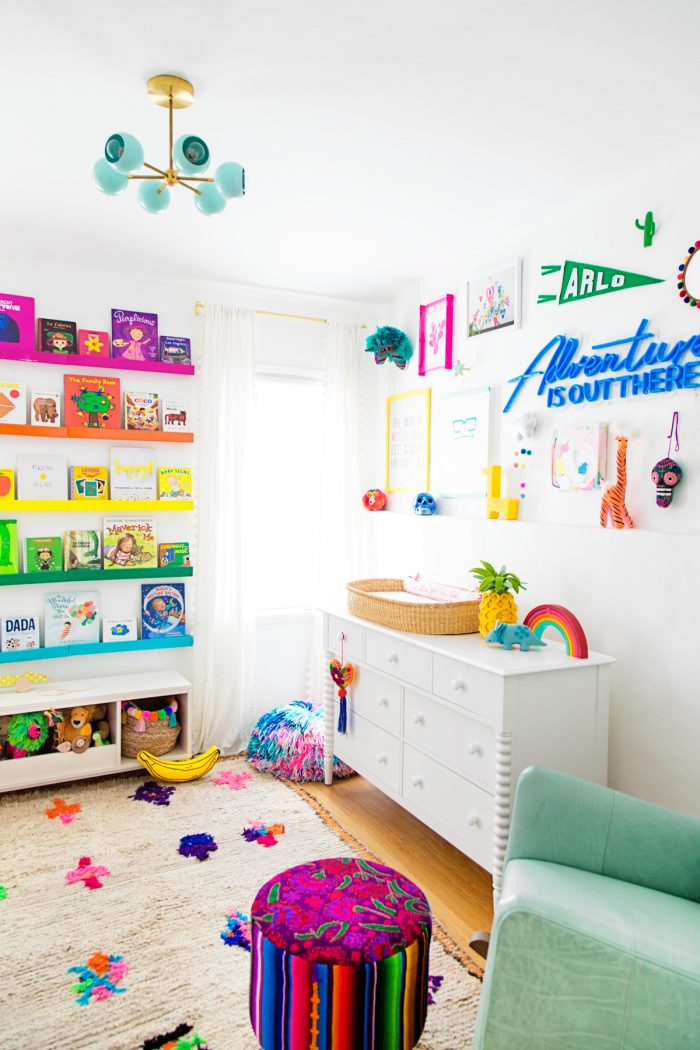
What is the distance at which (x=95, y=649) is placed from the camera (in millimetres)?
3754

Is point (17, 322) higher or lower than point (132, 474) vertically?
higher

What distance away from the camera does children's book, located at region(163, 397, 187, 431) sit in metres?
3.90

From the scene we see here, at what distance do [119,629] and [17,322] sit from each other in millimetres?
1608

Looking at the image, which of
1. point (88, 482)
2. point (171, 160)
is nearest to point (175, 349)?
point (88, 482)

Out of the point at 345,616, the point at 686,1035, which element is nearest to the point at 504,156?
the point at 345,616

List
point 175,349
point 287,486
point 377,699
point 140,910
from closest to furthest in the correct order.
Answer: point 140,910 → point 377,699 → point 175,349 → point 287,486

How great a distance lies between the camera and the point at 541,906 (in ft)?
4.77

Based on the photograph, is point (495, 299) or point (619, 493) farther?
point (495, 299)

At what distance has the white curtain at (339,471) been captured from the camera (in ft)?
14.1

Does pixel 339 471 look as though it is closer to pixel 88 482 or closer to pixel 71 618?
pixel 88 482

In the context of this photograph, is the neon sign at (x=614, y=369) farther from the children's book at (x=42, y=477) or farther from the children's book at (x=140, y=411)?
the children's book at (x=42, y=477)

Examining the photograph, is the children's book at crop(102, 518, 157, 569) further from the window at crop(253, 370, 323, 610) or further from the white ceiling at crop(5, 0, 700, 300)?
the white ceiling at crop(5, 0, 700, 300)

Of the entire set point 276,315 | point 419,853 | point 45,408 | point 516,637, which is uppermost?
point 276,315

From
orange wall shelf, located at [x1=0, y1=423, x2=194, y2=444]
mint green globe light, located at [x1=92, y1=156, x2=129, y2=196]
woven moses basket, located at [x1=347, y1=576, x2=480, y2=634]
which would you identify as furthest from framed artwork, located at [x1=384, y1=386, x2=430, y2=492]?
mint green globe light, located at [x1=92, y1=156, x2=129, y2=196]
